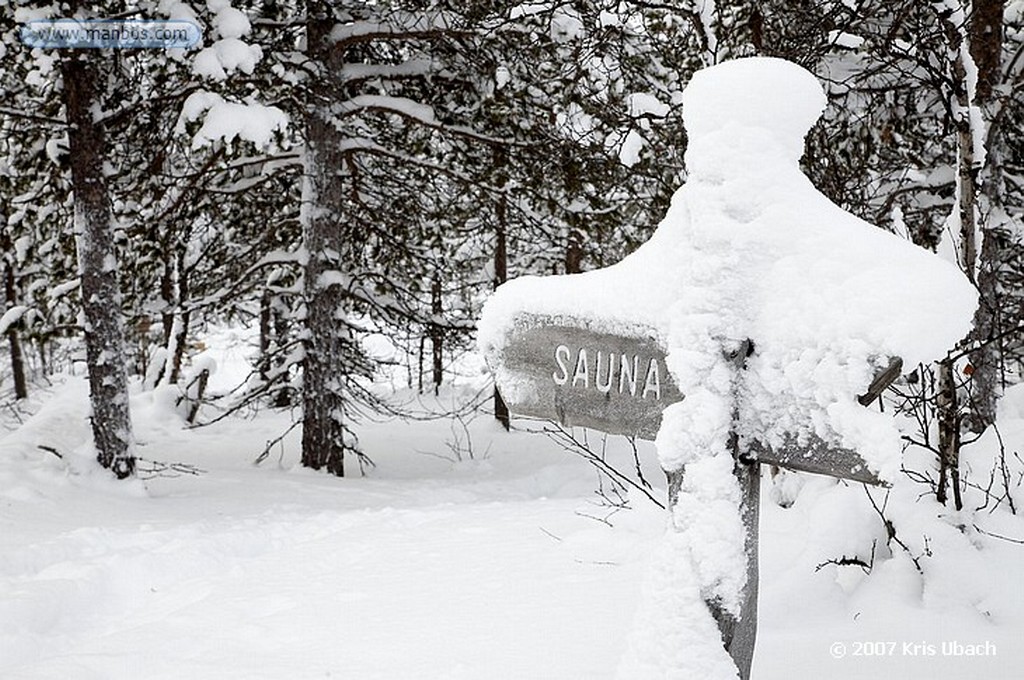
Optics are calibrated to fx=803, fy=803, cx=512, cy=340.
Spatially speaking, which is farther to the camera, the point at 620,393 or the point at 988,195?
the point at 988,195

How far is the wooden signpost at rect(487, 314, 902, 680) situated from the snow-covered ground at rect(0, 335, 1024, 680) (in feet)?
2.40

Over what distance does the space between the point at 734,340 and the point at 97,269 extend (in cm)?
727

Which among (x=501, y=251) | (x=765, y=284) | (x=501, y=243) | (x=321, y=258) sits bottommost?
(x=765, y=284)

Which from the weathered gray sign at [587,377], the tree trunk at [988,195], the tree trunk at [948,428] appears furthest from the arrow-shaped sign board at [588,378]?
the tree trunk at [988,195]

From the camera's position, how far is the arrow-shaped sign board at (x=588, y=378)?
242cm

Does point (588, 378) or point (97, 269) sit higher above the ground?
point (97, 269)

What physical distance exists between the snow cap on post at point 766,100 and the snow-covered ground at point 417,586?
1587 millimetres

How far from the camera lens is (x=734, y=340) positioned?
2.25 m

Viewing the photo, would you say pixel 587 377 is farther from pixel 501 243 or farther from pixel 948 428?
pixel 501 243

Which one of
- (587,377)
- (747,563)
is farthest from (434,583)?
(747,563)

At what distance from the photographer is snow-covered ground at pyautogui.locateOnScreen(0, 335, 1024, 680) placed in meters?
3.50

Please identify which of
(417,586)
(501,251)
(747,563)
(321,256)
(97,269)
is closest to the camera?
(747,563)

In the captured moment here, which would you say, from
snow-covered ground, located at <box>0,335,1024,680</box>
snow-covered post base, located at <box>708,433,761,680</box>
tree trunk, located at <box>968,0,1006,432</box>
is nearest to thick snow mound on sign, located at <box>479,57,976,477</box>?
snow-covered post base, located at <box>708,433,761,680</box>

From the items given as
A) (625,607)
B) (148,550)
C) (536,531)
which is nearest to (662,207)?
(536,531)
